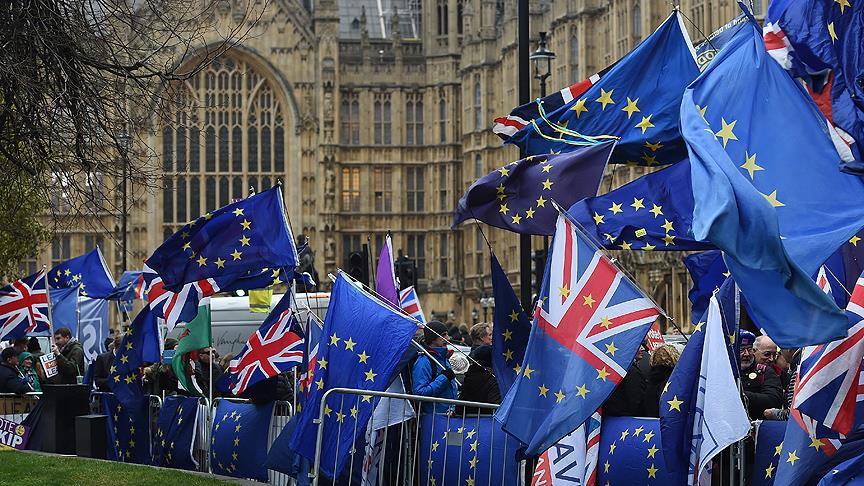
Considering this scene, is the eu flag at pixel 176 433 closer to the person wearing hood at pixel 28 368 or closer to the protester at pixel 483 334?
the person wearing hood at pixel 28 368

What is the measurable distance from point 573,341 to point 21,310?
12.9 m

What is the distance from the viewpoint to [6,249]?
88.7 ft

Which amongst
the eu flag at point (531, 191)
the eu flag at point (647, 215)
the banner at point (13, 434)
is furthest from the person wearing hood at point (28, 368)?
the eu flag at point (647, 215)

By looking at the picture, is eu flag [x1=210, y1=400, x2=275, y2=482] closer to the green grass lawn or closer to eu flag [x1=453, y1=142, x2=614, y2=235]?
the green grass lawn

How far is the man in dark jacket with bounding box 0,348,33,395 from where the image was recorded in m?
17.6

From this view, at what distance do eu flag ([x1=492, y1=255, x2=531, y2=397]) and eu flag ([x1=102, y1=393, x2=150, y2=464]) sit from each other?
6.26 metres

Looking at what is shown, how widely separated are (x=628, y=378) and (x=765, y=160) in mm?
2259

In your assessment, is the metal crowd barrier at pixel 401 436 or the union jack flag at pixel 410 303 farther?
the union jack flag at pixel 410 303

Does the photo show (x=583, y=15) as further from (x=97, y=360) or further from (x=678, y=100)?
(x=678, y=100)

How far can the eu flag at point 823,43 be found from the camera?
9.10 metres

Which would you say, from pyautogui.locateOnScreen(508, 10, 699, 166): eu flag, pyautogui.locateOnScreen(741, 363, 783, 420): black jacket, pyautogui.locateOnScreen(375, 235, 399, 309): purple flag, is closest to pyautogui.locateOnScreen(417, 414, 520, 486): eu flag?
pyautogui.locateOnScreen(741, 363, 783, 420): black jacket

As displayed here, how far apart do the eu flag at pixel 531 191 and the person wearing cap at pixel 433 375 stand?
4.36ft

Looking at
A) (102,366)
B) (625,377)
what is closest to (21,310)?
(102,366)

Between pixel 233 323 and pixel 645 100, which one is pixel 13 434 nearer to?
pixel 645 100
